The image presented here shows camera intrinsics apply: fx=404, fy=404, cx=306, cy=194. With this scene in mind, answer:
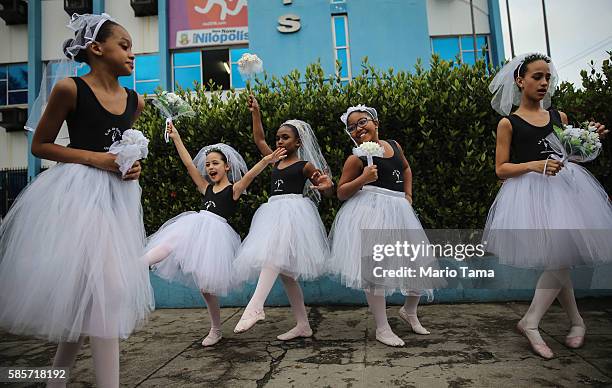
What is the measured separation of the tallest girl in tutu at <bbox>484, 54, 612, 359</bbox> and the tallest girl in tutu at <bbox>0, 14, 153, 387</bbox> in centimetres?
271

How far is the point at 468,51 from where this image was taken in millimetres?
14727

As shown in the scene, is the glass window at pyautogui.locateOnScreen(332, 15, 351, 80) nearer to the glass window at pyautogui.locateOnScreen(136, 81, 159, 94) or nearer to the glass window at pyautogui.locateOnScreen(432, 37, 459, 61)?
the glass window at pyautogui.locateOnScreen(432, 37, 459, 61)

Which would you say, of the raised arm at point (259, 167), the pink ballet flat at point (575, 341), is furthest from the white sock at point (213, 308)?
the pink ballet flat at point (575, 341)

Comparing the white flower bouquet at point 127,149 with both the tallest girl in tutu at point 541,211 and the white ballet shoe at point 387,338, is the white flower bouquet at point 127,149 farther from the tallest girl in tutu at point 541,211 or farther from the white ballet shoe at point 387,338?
the tallest girl in tutu at point 541,211

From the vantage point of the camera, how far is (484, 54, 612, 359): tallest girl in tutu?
3004 millimetres

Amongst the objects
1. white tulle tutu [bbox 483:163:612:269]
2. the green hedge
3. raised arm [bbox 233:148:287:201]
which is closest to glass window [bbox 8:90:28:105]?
the green hedge

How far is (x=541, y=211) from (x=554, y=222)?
0.12m

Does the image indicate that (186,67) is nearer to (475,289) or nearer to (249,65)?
(249,65)

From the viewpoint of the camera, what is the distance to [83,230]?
2.14 meters

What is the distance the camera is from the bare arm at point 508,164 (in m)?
3.03

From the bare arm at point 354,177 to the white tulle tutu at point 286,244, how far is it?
1.38 ft

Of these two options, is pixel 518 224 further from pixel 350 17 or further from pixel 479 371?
pixel 350 17

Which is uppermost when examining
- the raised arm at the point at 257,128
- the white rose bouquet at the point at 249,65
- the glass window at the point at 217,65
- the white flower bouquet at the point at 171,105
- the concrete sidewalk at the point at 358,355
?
the glass window at the point at 217,65

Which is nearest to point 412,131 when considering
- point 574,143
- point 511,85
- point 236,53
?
point 511,85
